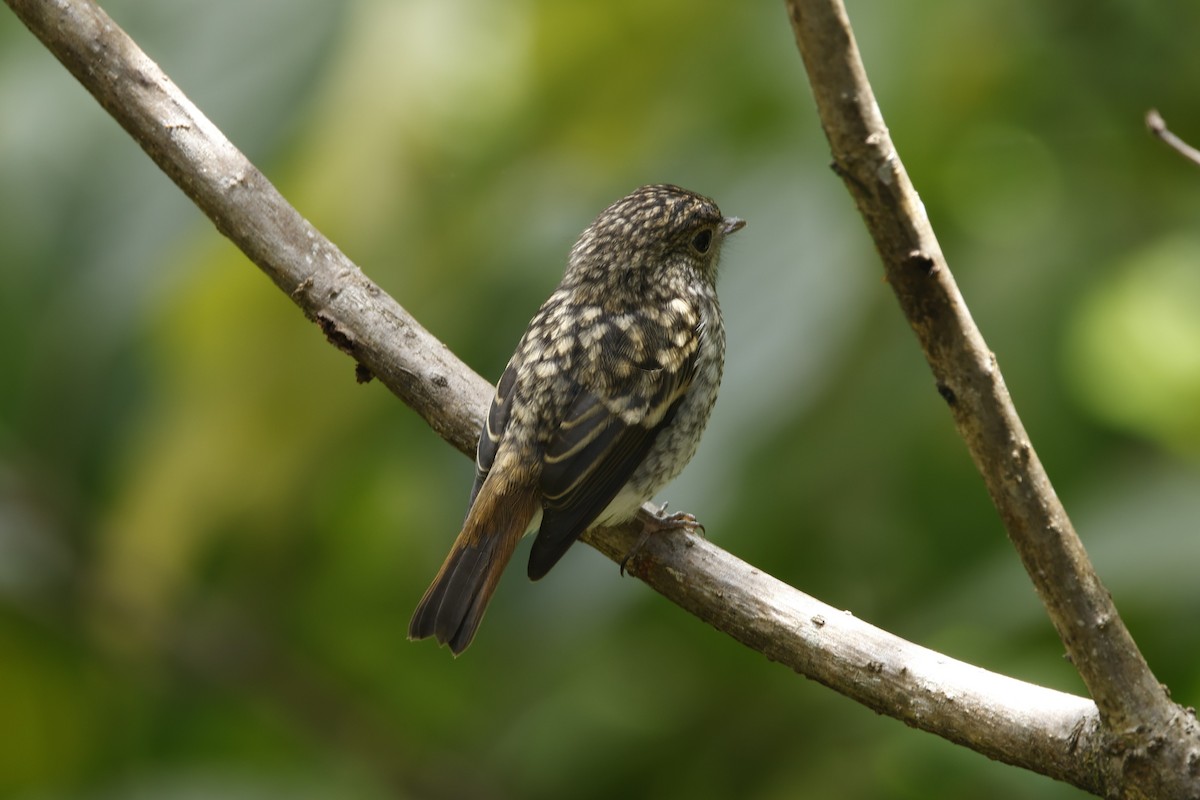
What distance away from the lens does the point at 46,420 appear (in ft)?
13.3

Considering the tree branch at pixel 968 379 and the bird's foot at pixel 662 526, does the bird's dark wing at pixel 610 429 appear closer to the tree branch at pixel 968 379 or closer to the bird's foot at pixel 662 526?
the bird's foot at pixel 662 526

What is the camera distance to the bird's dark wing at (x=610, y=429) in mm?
3227

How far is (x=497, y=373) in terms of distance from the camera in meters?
3.90

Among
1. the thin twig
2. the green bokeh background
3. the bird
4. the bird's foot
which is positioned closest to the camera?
the thin twig

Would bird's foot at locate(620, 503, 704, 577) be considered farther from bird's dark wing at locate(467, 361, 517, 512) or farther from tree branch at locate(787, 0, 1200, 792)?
tree branch at locate(787, 0, 1200, 792)

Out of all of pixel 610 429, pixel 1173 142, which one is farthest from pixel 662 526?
pixel 1173 142

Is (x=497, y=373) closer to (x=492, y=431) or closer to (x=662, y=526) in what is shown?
(x=492, y=431)

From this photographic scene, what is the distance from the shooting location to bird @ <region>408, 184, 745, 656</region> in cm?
322

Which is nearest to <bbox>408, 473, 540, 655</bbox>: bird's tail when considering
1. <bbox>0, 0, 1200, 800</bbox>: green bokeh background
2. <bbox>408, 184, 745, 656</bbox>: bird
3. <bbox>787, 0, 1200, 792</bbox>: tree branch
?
<bbox>408, 184, 745, 656</bbox>: bird

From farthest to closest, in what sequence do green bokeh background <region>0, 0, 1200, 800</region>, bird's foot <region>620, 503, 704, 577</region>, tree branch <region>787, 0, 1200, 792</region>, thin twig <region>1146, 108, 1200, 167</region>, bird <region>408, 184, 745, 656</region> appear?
green bokeh background <region>0, 0, 1200, 800</region>, bird <region>408, 184, 745, 656</region>, bird's foot <region>620, 503, 704, 577</region>, thin twig <region>1146, 108, 1200, 167</region>, tree branch <region>787, 0, 1200, 792</region>

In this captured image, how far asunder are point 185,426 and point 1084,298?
2414mm

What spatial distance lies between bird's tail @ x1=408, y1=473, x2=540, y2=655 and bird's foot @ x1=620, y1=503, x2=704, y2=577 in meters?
0.28

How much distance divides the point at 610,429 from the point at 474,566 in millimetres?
478

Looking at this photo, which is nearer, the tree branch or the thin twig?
the tree branch
